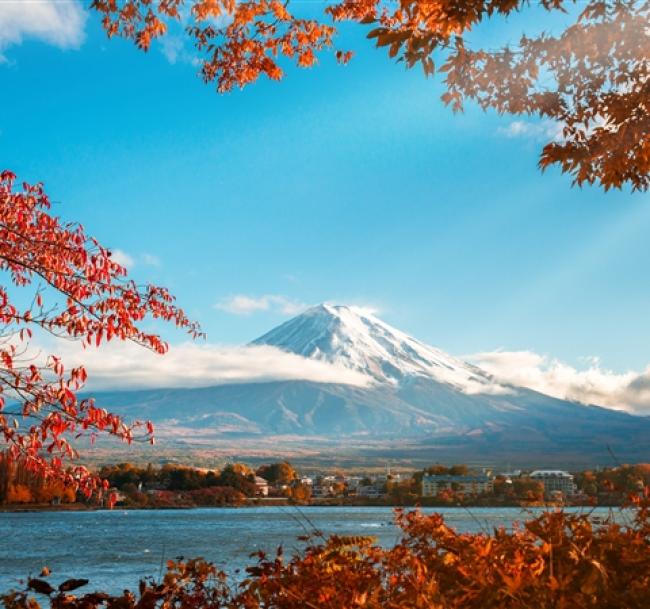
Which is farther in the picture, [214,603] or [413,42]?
[214,603]

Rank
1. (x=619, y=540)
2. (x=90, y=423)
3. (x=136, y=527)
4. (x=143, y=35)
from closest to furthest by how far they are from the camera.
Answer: (x=619, y=540), (x=90, y=423), (x=143, y=35), (x=136, y=527)

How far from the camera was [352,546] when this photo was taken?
16.7ft

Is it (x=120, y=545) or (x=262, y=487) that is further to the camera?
(x=262, y=487)

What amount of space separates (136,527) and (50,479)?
87.8 meters

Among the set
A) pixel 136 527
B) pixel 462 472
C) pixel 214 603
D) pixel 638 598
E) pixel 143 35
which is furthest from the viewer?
pixel 462 472

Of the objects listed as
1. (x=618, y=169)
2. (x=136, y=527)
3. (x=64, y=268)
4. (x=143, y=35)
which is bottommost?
(x=136, y=527)

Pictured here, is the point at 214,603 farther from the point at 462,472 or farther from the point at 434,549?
the point at 462,472

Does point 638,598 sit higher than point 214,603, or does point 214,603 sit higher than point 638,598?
point 638,598

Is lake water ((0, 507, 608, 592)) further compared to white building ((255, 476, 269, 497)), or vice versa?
white building ((255, 476, 269, 497))

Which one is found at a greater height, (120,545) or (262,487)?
(262,487)

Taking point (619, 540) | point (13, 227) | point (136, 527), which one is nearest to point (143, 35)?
point (13, 227)

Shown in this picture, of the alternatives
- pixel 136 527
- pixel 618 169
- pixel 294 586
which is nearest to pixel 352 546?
pixel 294 586

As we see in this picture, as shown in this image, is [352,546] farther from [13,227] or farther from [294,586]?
[13,227]

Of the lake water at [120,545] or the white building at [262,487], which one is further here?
the white building at [262,487]
